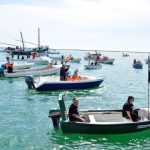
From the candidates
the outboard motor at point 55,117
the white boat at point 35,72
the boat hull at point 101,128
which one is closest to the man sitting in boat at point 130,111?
the boat hull at point 101,128

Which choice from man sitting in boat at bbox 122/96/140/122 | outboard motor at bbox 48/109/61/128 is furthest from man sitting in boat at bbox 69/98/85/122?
man sitting in boat at bbox 122/96/140/122

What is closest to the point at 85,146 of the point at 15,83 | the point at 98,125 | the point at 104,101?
the point at 98,125

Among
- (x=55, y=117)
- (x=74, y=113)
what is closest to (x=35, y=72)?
(x=55, y=117)

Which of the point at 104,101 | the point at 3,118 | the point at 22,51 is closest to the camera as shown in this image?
the point at 3,118

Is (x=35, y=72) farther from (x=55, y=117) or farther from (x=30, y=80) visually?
(x=55, y=117)

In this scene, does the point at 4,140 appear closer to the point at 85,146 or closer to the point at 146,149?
the point at 85,146

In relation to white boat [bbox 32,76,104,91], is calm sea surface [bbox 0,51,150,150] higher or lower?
lower

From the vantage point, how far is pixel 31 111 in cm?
2202

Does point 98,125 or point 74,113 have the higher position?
point 74,113

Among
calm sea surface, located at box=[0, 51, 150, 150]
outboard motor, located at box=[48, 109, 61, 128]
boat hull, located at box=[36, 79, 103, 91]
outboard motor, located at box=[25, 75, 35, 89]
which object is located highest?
outboard motor, located at box=[25, 75, 35, 89]

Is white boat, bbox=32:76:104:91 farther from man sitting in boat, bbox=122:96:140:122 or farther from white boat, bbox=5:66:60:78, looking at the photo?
man sitting in boat, bbox=122:96:140:122

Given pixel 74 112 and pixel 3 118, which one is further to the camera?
pixel 3 118

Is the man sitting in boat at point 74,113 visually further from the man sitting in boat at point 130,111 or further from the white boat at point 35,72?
the white boat at point 35,72

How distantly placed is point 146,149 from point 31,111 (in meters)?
8.82
